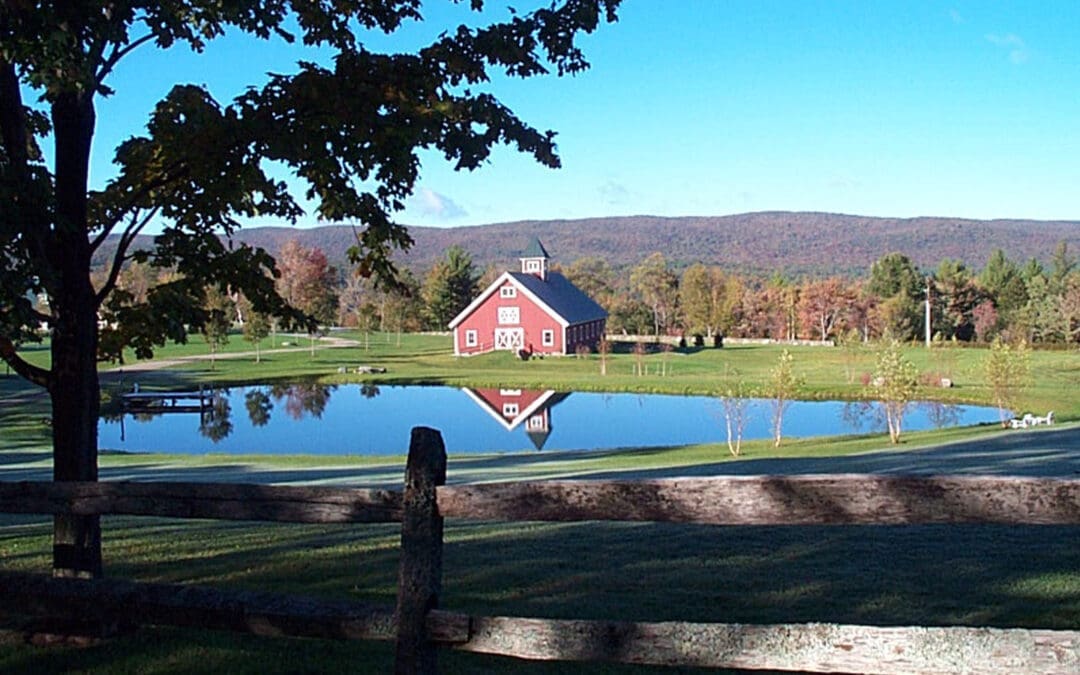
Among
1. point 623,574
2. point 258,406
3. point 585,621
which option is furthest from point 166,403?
point 585,621

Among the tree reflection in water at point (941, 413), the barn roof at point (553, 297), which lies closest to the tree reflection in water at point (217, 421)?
the tree reflection in water at point (941, 413)

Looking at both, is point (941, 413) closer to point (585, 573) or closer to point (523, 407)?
point (523, 407)

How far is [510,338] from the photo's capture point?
7244cm

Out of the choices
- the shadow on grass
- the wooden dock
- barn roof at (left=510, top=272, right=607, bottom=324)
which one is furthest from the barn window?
the shadow on grass

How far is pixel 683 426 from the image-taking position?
36.3m

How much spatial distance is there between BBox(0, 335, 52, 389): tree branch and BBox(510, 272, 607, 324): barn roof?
→ 65.2 m

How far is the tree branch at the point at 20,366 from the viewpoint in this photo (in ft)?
19.8

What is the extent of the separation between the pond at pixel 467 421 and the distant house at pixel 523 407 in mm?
47

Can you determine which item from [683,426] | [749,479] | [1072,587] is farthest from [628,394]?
[749,479]

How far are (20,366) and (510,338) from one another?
217 ft

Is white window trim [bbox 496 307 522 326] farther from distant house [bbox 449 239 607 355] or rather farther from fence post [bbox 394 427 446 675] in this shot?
fence post [bbox 394 427 446 675]

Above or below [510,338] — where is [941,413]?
below

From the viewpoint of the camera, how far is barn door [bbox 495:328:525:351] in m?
72.1

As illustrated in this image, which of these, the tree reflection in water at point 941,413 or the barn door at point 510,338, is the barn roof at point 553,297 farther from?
the tree reflection in water at point 941,413
